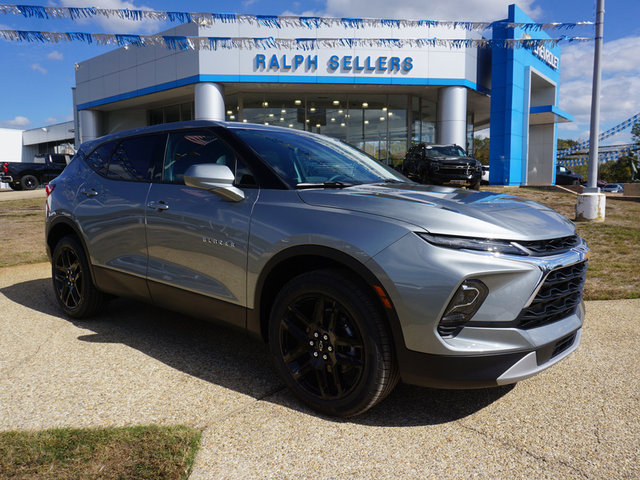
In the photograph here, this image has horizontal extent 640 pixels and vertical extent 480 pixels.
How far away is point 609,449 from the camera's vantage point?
7.86ft

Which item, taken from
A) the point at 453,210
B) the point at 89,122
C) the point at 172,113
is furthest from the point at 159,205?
the point at 89,122

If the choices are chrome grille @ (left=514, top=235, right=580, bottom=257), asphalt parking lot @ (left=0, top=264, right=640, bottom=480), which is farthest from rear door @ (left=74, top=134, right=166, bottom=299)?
chrome grille @ (left=514, top=235, right=580, bottom=257)

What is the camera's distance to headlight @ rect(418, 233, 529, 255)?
2.33 metres

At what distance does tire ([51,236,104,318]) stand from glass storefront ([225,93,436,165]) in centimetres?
2154

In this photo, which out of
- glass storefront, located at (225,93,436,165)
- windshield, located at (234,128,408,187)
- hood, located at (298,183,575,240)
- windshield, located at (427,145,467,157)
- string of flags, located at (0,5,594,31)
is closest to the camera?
hood, located at (298,183,575,240)

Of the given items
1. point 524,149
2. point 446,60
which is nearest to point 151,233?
point 446,60

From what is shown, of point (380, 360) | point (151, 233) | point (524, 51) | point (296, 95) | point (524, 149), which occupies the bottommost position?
point (380, 360)

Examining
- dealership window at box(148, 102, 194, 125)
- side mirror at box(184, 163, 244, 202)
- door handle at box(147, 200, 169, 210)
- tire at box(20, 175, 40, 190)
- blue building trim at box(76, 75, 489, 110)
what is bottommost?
door handle at box(147, 200, 169, 210)

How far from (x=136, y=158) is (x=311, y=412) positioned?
250cm

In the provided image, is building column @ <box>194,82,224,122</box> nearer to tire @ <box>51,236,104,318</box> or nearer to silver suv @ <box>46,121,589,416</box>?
tire @ <box>51,236,104,318</box>

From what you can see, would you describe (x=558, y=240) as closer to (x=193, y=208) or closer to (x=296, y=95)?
(x=193, y=208)

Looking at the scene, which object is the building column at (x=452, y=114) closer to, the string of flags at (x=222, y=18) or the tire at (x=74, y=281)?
the string of flags at (x=222, y=18)

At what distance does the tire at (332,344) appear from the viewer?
249 cm

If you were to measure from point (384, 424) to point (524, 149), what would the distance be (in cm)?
2445
